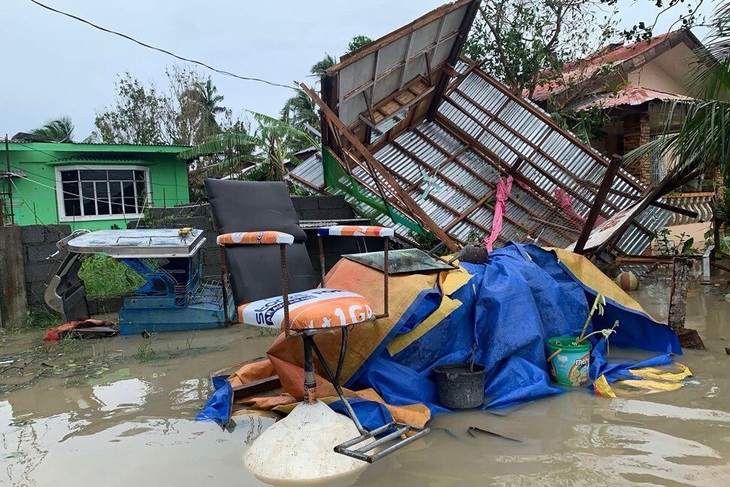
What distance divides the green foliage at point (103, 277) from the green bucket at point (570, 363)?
4.91 meters

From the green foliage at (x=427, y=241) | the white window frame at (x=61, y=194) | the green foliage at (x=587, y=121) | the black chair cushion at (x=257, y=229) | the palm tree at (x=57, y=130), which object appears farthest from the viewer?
the palm tree at (x=57, y=130)

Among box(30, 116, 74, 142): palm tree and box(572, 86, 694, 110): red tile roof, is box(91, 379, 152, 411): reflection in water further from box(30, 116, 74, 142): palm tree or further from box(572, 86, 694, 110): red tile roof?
box(30, 116, 74, 142): palm tree

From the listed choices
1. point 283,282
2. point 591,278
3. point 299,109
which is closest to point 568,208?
point 591,278

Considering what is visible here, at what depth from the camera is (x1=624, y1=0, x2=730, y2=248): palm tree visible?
4621 mm

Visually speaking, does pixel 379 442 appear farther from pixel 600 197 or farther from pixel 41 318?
pixel 41 318

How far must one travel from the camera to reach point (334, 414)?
2.76 meters

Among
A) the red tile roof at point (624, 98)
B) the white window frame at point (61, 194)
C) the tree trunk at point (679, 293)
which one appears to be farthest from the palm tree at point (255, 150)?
the tree trunk at point (679, 293)

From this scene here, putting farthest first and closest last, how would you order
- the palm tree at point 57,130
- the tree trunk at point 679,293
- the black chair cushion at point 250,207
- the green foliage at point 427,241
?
the palm tree at point 57,130 → the green foliage at point 427,241 → the tree trunk at point 679,293 → the black chair cushion at point 250,207

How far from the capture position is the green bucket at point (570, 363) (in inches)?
144

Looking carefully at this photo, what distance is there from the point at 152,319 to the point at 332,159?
2928mm

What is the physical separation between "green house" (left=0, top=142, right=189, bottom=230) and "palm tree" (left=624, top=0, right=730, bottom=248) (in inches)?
441

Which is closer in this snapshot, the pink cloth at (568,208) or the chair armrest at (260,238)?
the chair armrest at (260,238)

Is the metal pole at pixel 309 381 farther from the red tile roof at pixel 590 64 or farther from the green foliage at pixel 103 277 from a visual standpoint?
the red tile roof at pixel 590 64

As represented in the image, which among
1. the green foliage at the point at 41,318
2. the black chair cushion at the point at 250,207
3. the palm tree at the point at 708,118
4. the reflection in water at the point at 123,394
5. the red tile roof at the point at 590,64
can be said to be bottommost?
the reflection in water at the point at 123,394
